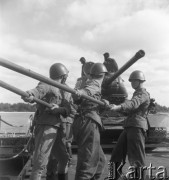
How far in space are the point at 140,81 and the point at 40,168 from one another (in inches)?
85.6

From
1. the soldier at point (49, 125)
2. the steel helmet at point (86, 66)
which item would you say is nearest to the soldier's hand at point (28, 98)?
the soldier at point (49, 125)

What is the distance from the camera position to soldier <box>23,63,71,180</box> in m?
5.07

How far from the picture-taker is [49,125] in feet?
17.4

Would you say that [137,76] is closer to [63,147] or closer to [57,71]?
[57,71]

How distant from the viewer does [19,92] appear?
467 centimetres

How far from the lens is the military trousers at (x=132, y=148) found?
227 inches

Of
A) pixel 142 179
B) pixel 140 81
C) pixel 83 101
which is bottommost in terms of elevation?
pixel 142 179

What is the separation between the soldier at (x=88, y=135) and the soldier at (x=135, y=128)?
1.69ft

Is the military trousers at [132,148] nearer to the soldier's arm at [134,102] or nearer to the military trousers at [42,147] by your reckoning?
the soldier's arm at [134,102]

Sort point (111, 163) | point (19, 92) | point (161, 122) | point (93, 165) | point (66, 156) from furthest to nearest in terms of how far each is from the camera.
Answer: point (161, 122)
point (111, 163)
point (66, 156)
point (93, 165)
point (19, 92)

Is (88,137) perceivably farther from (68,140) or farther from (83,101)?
(68,140)

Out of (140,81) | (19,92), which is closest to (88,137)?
(19,92)

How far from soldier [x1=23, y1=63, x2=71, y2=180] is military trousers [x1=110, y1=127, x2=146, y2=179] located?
0.91 metres

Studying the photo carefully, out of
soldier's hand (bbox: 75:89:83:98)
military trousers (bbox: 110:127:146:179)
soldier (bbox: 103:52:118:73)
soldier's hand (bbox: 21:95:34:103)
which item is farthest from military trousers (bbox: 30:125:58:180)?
soldier (bbox: 103:52:118:73)
